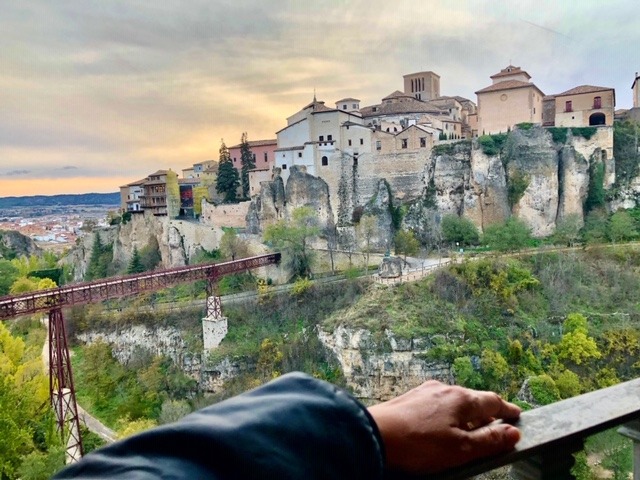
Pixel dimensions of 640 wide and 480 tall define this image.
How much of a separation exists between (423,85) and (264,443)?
3849 cm

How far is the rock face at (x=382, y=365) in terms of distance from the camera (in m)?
17.0

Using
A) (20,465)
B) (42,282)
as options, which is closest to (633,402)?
(20,465)

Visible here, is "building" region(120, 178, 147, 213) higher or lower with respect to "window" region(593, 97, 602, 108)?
lower

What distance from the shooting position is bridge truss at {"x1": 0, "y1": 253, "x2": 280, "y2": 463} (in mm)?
12602

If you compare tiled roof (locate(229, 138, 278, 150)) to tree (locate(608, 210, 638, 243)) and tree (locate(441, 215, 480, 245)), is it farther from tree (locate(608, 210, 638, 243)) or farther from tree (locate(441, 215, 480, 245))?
tree (locate(608, 210, 638, 243))

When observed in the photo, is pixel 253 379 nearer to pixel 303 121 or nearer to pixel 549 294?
pixel 549 294

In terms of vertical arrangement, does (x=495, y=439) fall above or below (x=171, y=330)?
above

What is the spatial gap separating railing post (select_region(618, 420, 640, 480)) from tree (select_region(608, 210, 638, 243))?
2375 centimetres

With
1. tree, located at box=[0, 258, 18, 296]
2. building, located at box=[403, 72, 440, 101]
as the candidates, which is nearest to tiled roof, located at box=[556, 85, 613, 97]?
building, located at box=[403, 72, 440, 101]

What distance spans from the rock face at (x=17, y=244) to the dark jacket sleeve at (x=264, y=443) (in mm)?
54926

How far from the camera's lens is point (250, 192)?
2991cm

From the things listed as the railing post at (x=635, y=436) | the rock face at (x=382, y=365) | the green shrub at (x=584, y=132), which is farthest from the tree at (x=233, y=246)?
the railing post at (x=635, y=436)

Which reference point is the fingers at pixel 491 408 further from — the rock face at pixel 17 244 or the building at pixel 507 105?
the rock face at pixel 17 244

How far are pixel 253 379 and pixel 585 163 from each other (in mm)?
18170
